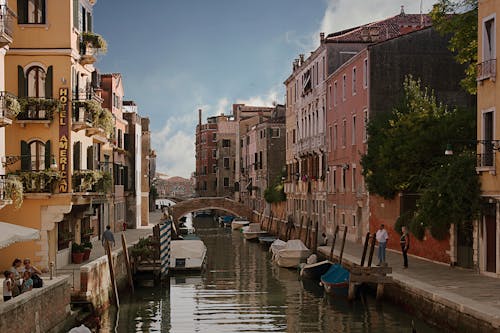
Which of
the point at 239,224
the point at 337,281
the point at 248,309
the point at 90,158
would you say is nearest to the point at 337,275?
the point at 337,281

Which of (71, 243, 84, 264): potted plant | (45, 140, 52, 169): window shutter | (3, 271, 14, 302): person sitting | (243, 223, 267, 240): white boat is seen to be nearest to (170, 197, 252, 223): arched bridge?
(243, 223, 267, 240): white boat

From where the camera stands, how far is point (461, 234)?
20703mm

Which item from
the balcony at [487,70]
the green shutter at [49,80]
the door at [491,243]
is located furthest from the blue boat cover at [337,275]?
the green shutter at [49,80]

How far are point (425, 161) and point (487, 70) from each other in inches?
260

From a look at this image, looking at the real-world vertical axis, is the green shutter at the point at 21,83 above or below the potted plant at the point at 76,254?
above

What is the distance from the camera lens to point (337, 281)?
22688mm

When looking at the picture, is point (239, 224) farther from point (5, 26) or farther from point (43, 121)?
point (5, 26)

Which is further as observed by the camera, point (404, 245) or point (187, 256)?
point (187, 256)

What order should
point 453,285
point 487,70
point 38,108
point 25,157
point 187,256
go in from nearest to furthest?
point 453,285 < point 487,70 < point 38,108 < point 25,157 < point 187,256

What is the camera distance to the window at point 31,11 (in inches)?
834

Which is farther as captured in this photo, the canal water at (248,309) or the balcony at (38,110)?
the balcony at (38,110)

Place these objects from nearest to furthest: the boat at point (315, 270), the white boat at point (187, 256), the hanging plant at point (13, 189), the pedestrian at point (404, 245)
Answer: the hanging plant at point (13, 189), the pedestrian at point (404, 245), the boat at point (315, 270), the white boat at point (187, 256)

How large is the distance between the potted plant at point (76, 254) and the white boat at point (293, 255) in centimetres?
1001

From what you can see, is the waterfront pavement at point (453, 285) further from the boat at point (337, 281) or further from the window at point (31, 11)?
the window at point (31, 11)
